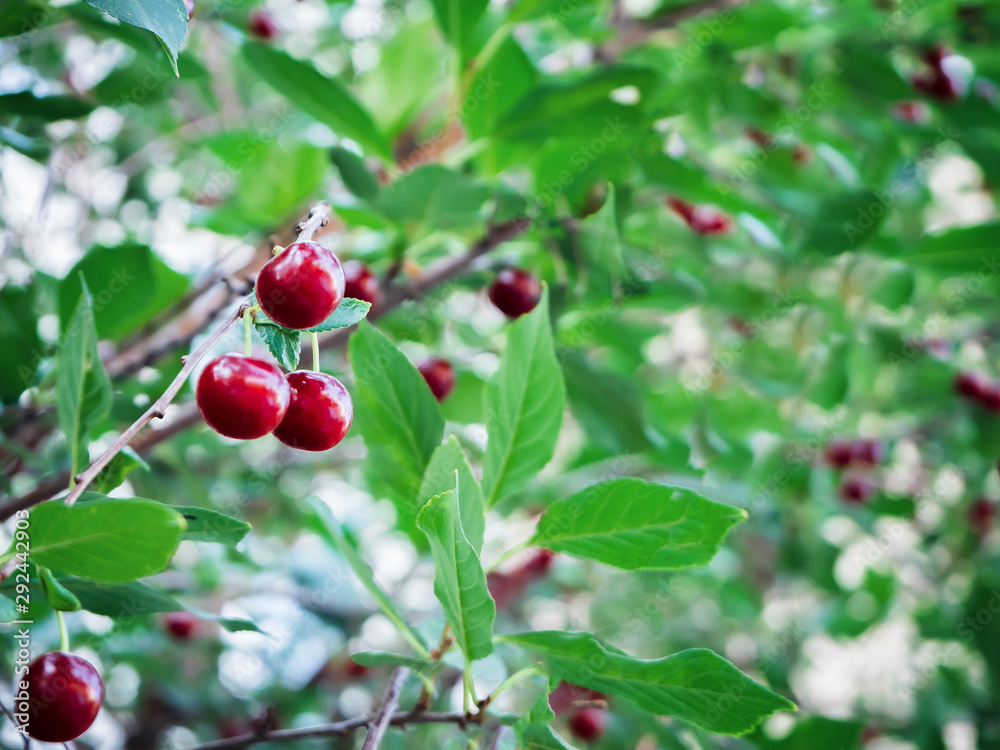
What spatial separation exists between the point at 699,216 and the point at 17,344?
103 centimetres

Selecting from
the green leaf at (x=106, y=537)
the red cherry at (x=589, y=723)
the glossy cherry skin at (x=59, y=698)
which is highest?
the green leaf at (x=106, y=537)

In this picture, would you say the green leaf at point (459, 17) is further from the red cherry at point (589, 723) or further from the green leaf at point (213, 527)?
the red cherry at point (589, 723)

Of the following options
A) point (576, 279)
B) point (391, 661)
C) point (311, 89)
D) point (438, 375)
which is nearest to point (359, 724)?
point (391, 661)

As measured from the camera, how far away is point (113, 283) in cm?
87

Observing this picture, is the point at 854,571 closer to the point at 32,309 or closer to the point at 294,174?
the point at 294,174

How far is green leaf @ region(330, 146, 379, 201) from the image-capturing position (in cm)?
88

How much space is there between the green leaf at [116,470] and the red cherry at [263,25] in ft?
3.70

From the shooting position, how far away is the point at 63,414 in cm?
58

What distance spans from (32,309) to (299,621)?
1.19 metres

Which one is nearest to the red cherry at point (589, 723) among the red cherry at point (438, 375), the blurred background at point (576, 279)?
the blurred background at point (576, 279)

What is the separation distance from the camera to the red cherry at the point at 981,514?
1801 mm

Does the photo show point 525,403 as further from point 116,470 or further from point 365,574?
point 116,470

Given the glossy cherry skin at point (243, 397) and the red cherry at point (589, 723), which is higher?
the glossy cherry skin at point (243, 397)

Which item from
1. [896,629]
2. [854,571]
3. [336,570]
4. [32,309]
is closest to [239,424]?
[32,309]
